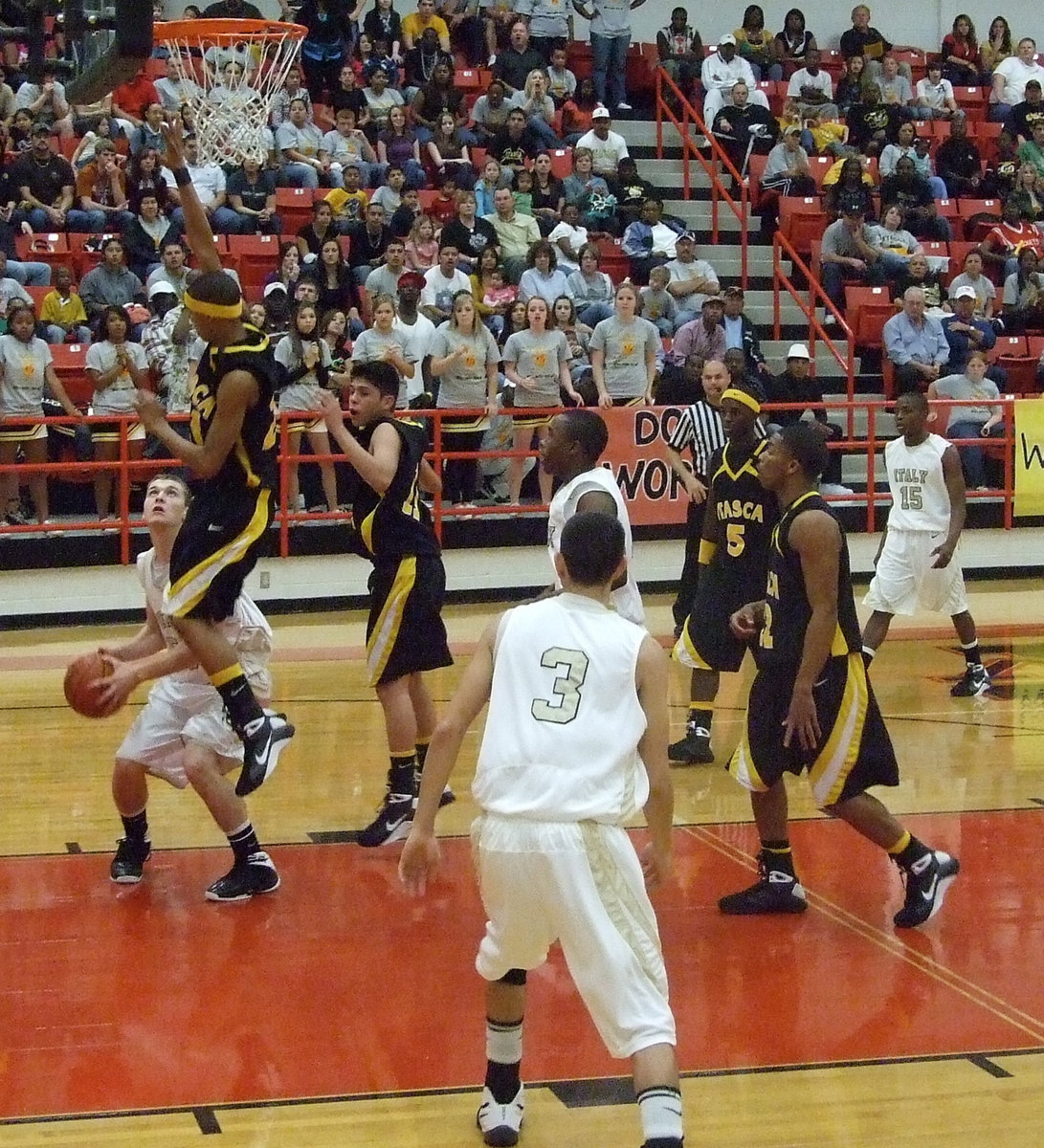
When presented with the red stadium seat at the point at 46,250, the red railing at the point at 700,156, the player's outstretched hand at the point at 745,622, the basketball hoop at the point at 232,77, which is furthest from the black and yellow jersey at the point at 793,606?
the red railing at the point at 700,156

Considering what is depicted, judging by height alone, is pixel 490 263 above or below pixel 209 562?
above

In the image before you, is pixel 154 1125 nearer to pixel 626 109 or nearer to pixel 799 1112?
Answer: pixel 799 1112

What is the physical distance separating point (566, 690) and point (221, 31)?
8506 millimetres

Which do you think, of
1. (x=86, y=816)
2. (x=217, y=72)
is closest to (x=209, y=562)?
(x=86, y=816)

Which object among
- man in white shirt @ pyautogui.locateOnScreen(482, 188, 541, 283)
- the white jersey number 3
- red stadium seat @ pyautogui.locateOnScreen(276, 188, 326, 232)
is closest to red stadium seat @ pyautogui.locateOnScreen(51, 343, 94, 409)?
red stadium seat @ pyautogui.locateOnScreen(276, 188, 326, 232)

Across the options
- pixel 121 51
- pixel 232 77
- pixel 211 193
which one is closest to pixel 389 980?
pixel 121 51

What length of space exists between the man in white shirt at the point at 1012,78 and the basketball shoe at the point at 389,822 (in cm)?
1747

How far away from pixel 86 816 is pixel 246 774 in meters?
1.89

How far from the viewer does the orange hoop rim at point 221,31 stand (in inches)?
451

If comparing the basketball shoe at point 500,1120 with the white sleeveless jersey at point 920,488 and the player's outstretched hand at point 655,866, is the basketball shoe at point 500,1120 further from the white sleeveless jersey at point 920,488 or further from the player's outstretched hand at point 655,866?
the white sleeveless jersey at point 920,488

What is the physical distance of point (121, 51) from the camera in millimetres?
6008

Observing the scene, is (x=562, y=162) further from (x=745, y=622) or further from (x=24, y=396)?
(x=745, y=622)

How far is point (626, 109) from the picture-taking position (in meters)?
21.0

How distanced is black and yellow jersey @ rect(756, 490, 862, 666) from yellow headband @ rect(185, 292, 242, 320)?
208 centimetres
